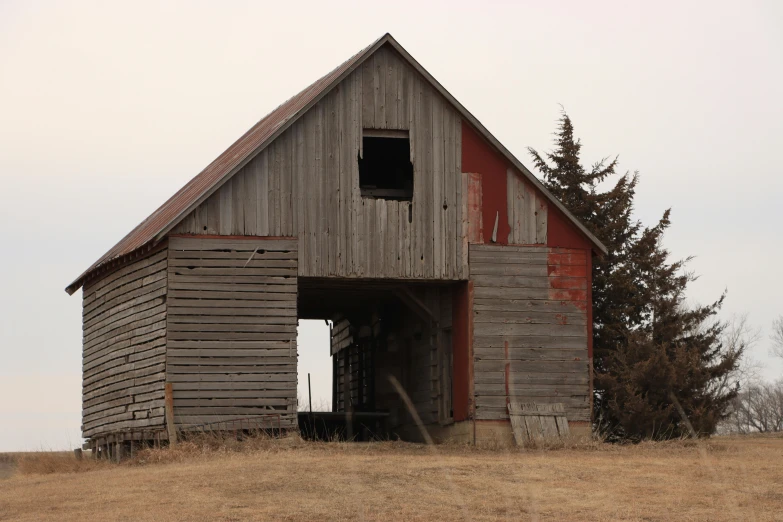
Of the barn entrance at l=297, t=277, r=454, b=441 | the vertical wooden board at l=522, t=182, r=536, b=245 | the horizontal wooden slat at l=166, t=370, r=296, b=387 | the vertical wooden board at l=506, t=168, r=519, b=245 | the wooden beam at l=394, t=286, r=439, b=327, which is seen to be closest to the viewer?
the horizontal wooden slat at l=166, t=370, r=296, b=387

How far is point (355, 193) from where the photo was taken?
24281mm

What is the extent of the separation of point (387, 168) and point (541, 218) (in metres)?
5.07

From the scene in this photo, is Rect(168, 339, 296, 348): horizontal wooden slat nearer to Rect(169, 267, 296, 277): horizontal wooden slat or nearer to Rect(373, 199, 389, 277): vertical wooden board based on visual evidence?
Rect(169, 267, 296, 277): horizontal wooden slat

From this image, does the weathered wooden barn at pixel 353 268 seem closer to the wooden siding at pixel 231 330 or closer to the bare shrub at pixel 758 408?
the wooden siding at pixel 231 330

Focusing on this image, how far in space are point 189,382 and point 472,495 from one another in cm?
772

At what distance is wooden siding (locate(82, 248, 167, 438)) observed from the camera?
23.6 metres

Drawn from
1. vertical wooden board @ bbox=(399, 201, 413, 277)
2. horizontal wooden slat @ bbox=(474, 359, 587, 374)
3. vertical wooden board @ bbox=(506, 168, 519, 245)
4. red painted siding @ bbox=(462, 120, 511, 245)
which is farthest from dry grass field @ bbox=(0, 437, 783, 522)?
red painted siding @ bbox=(462, 120, 511, 245)

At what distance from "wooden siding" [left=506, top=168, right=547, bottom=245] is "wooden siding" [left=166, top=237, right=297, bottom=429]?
4.58 metres

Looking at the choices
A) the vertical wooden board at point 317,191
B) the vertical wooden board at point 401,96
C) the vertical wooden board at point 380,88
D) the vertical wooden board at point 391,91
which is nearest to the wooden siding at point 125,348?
the vertical wooden board at point 317,191

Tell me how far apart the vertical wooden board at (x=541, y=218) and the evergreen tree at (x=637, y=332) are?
5307mm

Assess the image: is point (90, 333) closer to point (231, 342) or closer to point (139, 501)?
point (231, 342)

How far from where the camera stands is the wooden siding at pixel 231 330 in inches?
910

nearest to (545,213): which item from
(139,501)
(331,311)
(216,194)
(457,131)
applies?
(457,131)

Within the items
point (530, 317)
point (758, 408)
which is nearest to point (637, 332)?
point (530, 317)
